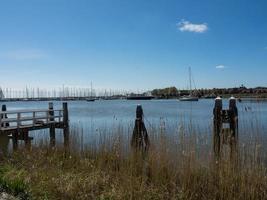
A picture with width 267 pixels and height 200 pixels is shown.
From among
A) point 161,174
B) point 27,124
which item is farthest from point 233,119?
point 27,124

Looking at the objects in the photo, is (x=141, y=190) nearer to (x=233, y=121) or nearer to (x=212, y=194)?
(x=212, y=194)

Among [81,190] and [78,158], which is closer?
[81,190]

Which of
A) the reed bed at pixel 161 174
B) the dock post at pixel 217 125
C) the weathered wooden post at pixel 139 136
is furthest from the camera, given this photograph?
the weathered wooden post at pixel 139 136

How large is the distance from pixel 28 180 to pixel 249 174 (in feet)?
13.5

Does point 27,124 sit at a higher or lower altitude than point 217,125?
lower

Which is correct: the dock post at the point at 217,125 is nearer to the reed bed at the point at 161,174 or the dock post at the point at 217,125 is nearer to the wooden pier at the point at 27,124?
the reed bed at the point at 161,174

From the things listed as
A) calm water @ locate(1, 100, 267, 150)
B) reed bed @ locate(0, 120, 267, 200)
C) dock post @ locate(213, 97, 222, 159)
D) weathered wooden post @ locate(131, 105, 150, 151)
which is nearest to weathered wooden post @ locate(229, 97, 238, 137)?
calm water @ locate(1, 100, 267, 150)

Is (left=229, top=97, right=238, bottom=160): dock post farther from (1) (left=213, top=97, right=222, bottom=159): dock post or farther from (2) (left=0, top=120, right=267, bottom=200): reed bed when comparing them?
(1) (left=213, top=97, right=222, bottom=159): dock post

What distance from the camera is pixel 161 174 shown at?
7277 millimetres

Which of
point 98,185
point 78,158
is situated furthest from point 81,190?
point 78,158

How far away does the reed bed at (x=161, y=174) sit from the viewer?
6.53 metres

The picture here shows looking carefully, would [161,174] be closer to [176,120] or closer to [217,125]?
[217,125]

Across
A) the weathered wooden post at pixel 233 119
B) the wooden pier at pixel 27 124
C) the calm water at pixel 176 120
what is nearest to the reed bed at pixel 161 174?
the calm water at pixel 176 120

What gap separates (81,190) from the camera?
7012mm
